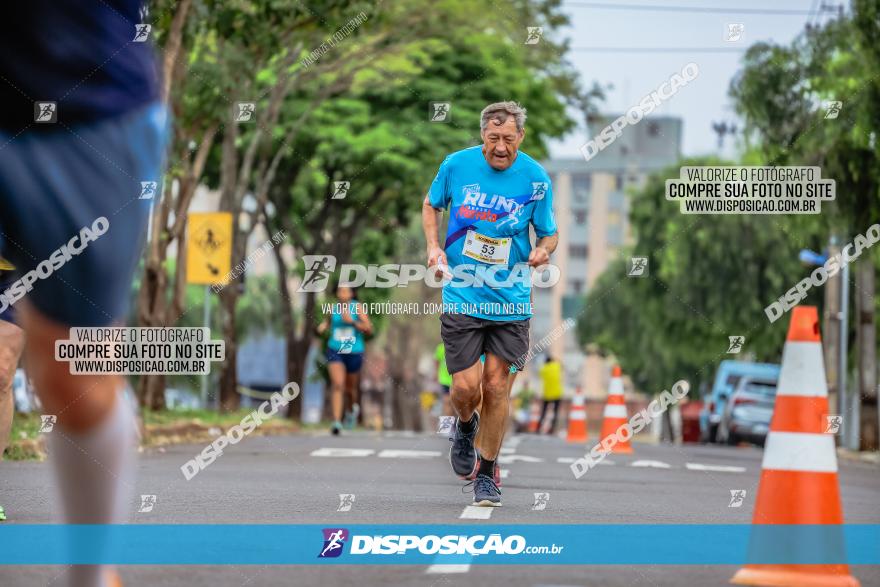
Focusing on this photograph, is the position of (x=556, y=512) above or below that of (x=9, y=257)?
below

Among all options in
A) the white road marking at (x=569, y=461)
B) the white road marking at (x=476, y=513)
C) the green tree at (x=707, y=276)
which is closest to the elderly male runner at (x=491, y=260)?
the white road marking at (x=476, y=513)

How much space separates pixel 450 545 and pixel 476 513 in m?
1.52

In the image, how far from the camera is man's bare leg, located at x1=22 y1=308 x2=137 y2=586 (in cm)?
314

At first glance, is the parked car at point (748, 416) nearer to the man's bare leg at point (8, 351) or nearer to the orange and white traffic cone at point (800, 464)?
the orange and white traffic cone at point (800, 464)

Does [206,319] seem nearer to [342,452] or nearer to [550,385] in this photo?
[342,452]

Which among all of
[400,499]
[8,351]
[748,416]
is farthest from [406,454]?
[748,416]

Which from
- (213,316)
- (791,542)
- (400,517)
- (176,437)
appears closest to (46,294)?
(791,542)

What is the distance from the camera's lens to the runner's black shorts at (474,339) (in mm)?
7934

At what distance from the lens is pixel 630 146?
115312 millimetres

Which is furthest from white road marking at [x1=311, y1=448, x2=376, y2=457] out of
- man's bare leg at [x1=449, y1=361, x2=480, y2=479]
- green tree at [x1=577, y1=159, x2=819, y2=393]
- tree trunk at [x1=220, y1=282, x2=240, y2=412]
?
green tree at [x1=577, y1=159, x2=819, y2=393]

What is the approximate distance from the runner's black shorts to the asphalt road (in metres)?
0.72

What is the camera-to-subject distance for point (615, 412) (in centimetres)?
1703

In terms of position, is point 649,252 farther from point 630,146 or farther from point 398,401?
point 630,146

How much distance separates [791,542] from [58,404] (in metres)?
2.81
